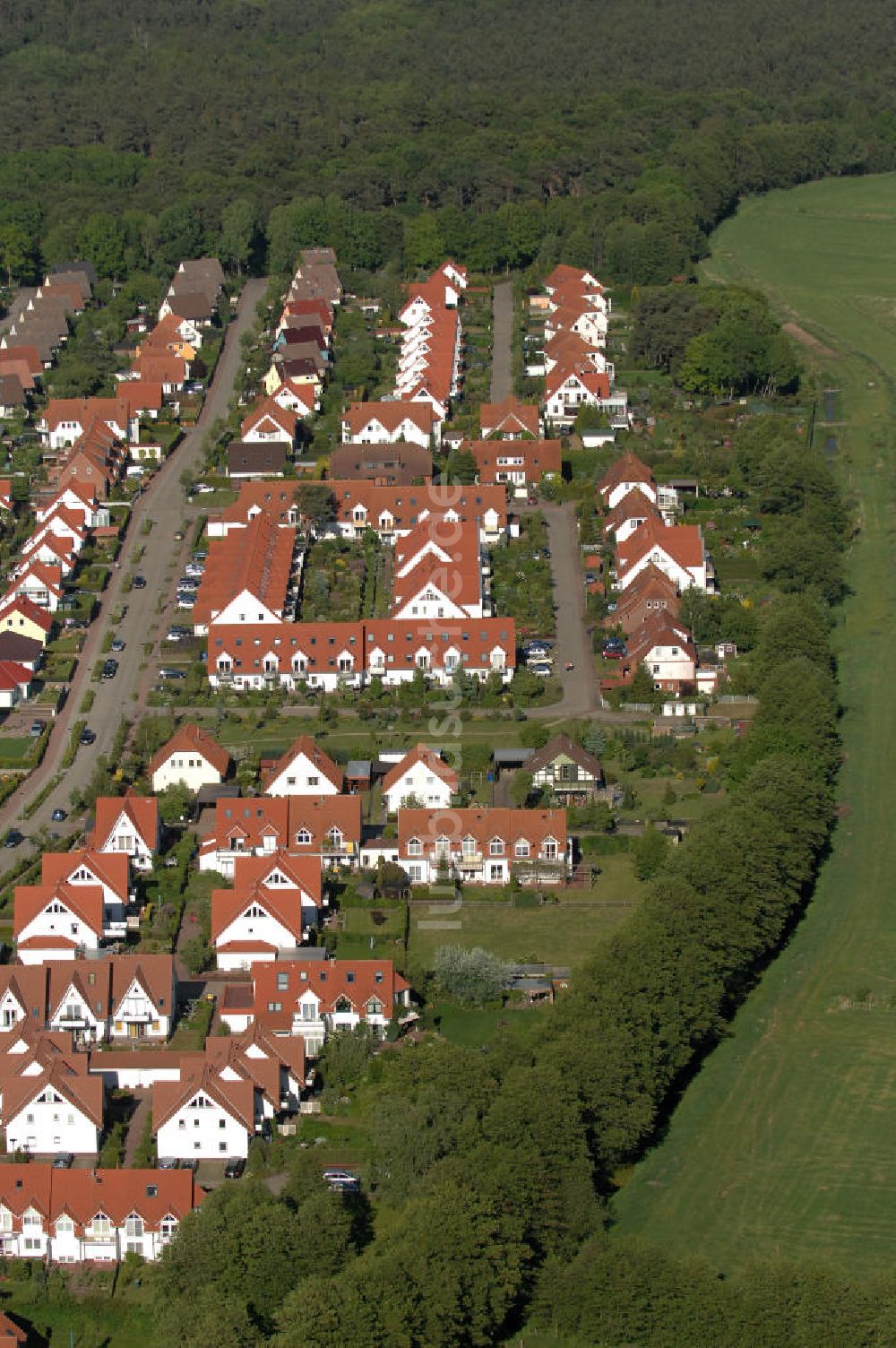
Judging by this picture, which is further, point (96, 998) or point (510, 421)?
point (510, 421)

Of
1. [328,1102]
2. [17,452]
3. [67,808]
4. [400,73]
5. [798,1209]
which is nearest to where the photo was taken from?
[798,1209]

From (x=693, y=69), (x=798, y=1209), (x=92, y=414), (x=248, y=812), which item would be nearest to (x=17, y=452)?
(x=92, y=414)

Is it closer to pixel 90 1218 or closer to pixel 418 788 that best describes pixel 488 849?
pixel 418 788

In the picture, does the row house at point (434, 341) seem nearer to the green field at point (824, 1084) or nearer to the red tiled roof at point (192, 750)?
the green field at point (824, 1084)

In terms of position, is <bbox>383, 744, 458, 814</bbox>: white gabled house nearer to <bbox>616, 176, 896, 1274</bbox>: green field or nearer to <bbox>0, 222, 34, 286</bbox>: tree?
<bbox>616, 176, 896, 1274</bbox>: green field

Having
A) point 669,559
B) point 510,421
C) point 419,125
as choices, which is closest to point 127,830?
point 669,559

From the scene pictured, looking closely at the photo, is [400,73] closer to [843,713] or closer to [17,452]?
[17,452]

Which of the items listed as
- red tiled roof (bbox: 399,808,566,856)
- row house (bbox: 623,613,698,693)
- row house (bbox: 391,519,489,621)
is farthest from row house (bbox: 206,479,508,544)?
red tiled roof (bbox: 399,808,566,856)
